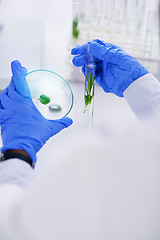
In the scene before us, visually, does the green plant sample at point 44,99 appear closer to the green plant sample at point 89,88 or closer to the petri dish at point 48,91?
the petri dish at point 48,91

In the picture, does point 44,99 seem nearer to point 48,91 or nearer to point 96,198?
point 48,91

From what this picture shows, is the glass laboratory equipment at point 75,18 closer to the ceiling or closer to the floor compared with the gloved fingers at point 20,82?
closer to the ceiling

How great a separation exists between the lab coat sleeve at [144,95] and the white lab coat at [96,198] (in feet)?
1.36

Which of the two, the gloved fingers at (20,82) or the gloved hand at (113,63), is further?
the gloved hand at (113,63)

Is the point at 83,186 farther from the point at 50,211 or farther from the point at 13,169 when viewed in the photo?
the point at 13,169

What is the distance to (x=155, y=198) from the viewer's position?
19.8 inches

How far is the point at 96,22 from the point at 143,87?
2.45 ft

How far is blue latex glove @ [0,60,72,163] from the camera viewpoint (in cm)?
80

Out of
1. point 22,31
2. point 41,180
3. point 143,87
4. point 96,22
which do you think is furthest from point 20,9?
point 41,180

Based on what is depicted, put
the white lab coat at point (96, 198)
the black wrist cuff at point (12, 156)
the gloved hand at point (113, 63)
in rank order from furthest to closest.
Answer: the gloved hand at point (113, 63) → the black wrist cuff at point (12, 156) → the white lab coat at point (96, 198)

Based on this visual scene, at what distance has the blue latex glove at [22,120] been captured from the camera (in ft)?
2.61

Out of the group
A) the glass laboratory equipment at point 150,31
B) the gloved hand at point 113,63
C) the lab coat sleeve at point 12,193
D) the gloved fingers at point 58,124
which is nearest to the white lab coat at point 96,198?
the lab coat sleeve at point 12,193

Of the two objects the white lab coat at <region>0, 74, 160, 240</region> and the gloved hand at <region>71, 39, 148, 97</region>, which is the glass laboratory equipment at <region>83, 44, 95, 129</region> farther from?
the white lab coat at <region>0, 74, 160, 240</region>

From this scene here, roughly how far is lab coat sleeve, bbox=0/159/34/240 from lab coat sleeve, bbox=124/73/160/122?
406 millimetres
